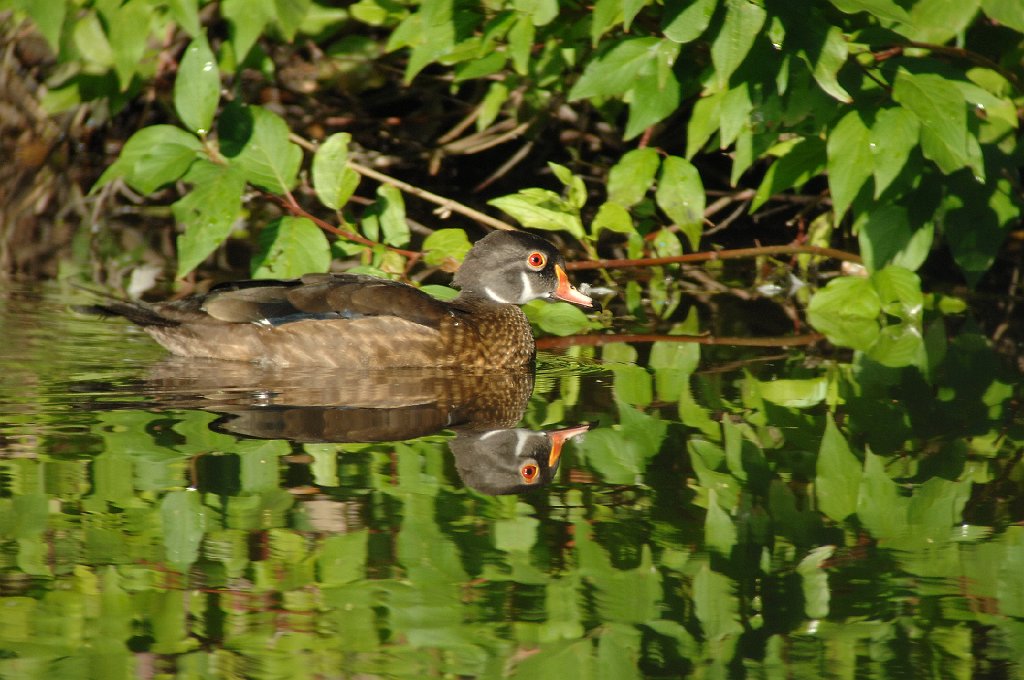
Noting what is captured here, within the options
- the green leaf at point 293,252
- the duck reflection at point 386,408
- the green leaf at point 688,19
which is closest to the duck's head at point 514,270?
the duck reflection at point 386,408

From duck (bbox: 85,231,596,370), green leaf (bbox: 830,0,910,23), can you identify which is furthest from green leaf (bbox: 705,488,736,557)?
duck (bbox: 85,231,596,370)

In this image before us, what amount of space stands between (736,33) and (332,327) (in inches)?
106

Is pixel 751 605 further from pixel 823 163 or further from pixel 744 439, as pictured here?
pixel 823 163

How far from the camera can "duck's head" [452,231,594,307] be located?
818 cm

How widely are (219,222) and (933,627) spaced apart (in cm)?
440

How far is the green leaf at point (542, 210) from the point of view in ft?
26.8

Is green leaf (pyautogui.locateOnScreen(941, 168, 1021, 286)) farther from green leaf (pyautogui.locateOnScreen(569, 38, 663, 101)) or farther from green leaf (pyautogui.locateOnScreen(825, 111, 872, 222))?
green leaf (pyautogui.locateOnScreen(569, 38, 663, 101))

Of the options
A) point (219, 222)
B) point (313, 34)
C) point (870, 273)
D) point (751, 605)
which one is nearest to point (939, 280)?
point (870, 273)

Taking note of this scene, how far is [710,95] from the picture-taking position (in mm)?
7906

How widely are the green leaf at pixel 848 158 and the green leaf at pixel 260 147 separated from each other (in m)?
2.74

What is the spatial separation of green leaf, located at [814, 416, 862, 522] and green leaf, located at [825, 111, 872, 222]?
4.67ft

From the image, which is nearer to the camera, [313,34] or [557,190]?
[313,34]

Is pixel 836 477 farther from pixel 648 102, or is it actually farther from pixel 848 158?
pixel 648 102

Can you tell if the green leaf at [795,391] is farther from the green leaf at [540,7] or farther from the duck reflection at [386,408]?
the green leaf at [540,7]
